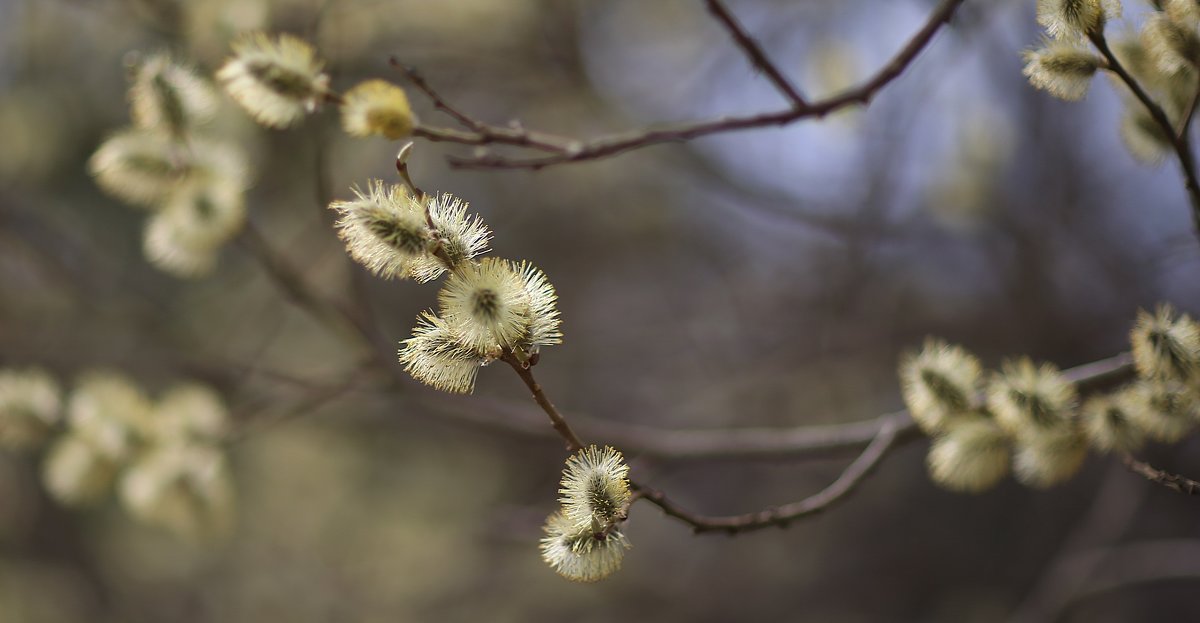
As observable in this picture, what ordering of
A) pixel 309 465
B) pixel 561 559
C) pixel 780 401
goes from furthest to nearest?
pixel 309 465 < pixel 780 401 < pixel 561 559

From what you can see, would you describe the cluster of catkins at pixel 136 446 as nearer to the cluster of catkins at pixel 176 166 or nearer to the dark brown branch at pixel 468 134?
the cluster of catkins at pixel 176 166

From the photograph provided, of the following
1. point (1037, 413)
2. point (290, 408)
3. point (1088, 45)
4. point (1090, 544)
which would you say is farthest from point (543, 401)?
point (1090, 544)

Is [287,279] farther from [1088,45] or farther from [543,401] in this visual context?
[1088,45]

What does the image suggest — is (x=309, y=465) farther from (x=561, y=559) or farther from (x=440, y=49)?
(x=561, y=559)

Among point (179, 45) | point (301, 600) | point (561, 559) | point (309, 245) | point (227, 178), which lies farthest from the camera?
point (301, 600)

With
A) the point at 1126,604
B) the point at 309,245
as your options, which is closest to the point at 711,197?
the point at 309,245

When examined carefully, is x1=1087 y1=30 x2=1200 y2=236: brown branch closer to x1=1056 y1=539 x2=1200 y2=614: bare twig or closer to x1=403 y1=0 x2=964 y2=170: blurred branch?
x1=403 y1=0 x2=964 y2=170: blurred branch

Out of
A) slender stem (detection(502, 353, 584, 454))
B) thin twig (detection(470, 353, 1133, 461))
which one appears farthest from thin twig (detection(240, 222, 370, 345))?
slender stem (detection(502, 353, 584, 454))
